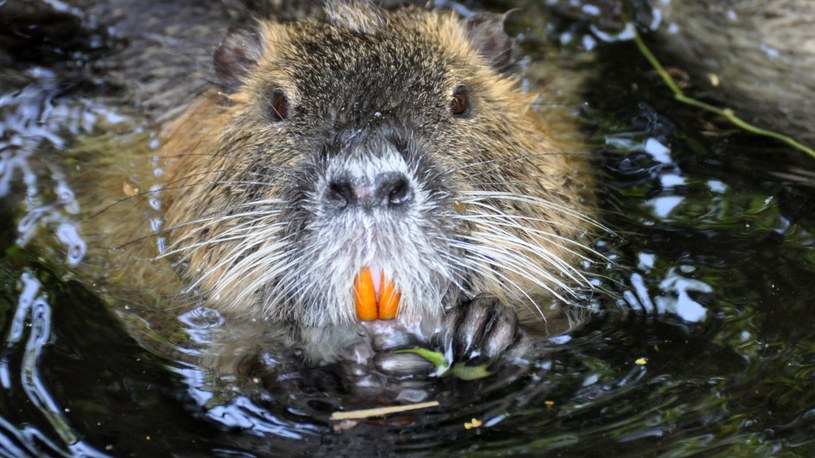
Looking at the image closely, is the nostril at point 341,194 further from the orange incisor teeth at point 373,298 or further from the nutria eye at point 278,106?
the nutria eye at point 278,106

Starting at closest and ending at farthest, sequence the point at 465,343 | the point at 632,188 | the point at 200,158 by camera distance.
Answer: the point at 465,343 → the point at 200,158 → the point at 632,188

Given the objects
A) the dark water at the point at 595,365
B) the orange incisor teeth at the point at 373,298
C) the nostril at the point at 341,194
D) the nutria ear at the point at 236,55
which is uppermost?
the nostril at the point at 341,194

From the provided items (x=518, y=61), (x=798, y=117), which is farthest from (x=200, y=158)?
(x=798, y=117)

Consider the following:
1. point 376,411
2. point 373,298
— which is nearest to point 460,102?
point 373,298

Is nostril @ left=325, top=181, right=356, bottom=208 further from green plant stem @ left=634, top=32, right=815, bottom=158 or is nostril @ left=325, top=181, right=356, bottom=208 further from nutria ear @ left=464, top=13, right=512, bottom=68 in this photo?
green plant stem @ left=634, top=32, right=815, bottom=158

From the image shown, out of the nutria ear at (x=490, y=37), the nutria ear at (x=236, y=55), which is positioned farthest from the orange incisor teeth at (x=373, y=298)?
the nutria ear at (x=490, y=37)

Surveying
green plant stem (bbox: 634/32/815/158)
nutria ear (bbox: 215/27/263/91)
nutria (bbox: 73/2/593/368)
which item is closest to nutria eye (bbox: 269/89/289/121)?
nutria (bbox: 73/2/593/368)

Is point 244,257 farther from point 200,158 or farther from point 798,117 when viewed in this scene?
point 798,117
